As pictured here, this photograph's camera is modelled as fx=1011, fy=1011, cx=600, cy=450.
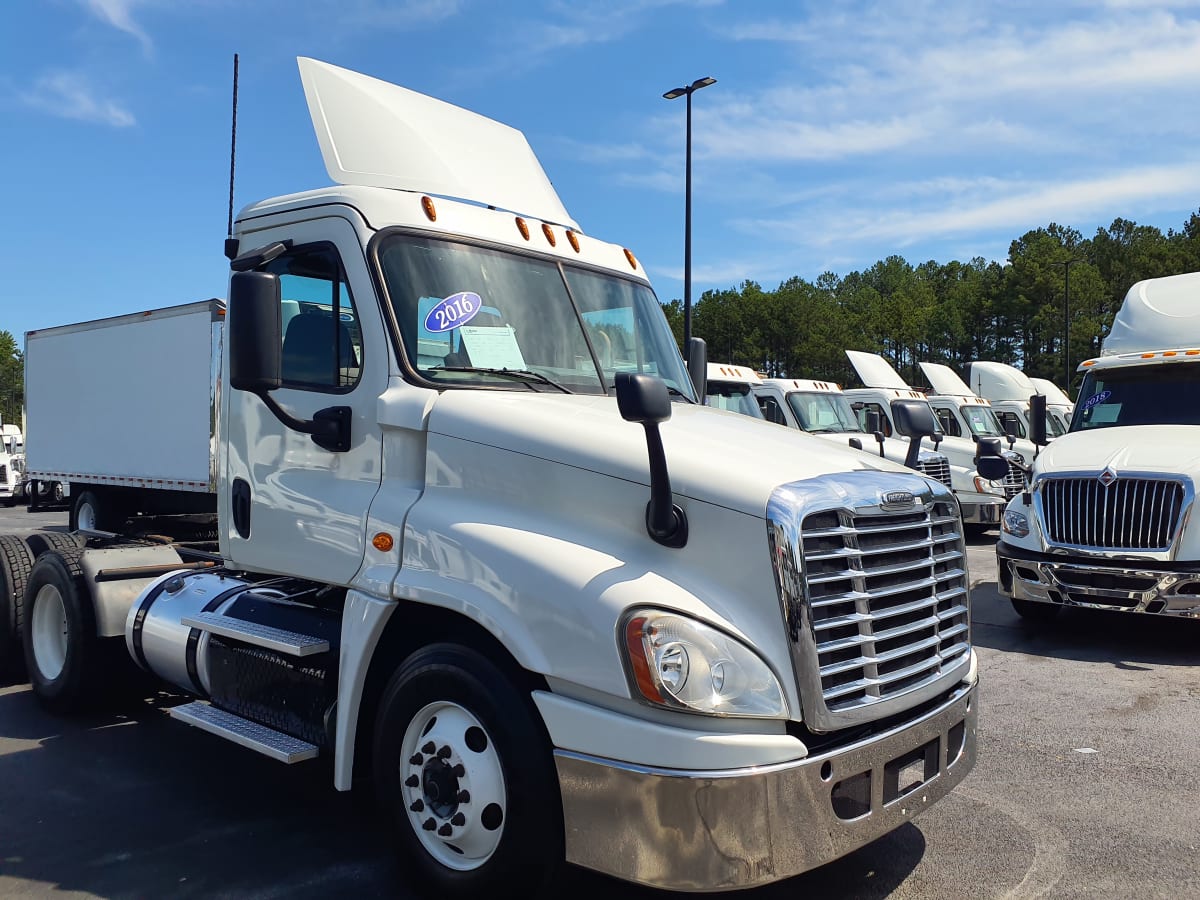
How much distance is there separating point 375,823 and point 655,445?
95.2 inches

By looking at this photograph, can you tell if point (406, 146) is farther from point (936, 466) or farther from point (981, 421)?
point (981, 421)

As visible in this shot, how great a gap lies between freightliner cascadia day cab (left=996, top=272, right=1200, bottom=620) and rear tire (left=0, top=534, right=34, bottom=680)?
7.23 meters

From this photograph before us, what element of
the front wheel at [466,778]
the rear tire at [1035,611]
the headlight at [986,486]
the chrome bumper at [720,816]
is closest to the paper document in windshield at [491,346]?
the front wheel at [466,778]

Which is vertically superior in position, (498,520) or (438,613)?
(498,520)

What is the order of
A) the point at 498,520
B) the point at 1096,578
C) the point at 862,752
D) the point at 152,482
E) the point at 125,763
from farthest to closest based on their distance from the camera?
the point at 152,482
the point at 1096,578
the point at 125,763
the point at 498,520
the point at 862,752

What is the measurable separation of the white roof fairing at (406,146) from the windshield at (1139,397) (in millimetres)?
6473

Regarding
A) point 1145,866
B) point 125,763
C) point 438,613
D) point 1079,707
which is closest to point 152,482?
point 125,763

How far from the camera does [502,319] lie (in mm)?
4137

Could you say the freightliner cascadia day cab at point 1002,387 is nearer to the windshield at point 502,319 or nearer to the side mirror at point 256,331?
the windshield at point 502,319

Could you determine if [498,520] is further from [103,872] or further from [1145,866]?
[1145,866]

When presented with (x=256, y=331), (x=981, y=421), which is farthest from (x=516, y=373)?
(x=981, y=421)

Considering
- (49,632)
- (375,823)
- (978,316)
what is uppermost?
(978,316)

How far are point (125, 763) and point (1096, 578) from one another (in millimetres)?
6717

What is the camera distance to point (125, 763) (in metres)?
5.32
